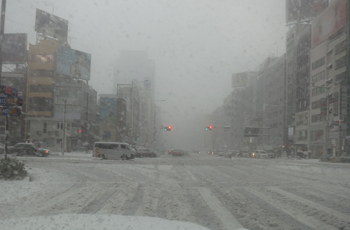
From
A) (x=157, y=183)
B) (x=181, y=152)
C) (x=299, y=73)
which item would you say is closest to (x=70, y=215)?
(x=157, y=183)

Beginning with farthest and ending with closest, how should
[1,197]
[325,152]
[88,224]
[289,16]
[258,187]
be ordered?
[289,16] → [325,152] → [258,187] → [1,197] → [88,224]

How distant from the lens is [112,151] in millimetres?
33625

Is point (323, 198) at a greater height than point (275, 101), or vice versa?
point (275, 101)

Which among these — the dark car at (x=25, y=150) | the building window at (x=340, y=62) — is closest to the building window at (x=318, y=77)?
the building window at (x=340, y=62)

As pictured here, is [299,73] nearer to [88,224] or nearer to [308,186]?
[308,186]

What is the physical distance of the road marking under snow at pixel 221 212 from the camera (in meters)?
6.54

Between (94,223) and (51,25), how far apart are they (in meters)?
66.3

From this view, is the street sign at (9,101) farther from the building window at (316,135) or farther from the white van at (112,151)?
the building window at (316,135)

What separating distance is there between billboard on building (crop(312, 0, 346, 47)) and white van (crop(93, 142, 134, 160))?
38.0 m

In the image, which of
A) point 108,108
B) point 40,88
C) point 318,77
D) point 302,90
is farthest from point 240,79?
point 40,88

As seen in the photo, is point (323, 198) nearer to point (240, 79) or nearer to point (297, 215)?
point (297, 215)

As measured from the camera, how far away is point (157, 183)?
12992 mm

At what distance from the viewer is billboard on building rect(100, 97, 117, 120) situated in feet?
252

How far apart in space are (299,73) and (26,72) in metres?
56.6
